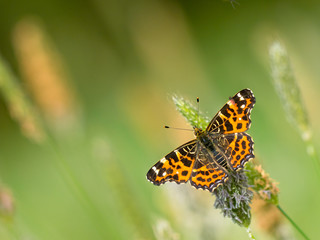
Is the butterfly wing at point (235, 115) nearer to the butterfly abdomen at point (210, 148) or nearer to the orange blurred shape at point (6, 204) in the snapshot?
the butterfly abdomen at point (210, 148)

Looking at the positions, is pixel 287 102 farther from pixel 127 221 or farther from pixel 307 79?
pixel 307 79

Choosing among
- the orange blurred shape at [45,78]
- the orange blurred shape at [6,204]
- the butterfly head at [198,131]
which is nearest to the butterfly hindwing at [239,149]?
the butterfly head at [198,131]

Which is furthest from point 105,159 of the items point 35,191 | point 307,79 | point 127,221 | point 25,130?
point 35,191

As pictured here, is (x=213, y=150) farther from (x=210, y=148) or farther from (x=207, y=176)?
(x=207, y=176)

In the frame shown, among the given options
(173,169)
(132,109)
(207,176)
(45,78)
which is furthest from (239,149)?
(132,109)

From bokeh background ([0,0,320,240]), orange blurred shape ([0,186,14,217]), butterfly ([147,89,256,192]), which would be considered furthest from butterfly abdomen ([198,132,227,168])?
orange blurred shape ([0,186,14,217])

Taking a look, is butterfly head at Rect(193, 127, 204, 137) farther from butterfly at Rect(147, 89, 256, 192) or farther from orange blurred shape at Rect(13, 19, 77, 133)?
orange blurred shape at Rect(13, 19, 77, 133)
